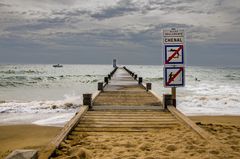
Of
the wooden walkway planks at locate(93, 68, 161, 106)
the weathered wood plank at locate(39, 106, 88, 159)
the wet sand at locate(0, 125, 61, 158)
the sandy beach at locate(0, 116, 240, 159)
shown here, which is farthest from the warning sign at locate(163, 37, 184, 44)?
the wet sand at locate(0, 125, 61, 158)

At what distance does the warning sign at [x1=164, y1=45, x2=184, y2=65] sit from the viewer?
9188mm

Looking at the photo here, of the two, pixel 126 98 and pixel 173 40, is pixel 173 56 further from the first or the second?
pixel 126 98

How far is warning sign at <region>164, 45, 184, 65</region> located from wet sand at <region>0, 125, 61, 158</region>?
4809mm

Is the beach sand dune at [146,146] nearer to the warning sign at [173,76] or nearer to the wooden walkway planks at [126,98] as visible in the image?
the warning sign at [173,76]

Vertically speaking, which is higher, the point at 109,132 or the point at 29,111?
the point at 109,132

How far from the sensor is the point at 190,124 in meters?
7.34

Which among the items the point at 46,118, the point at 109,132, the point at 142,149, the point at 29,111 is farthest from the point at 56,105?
the point at 142,149

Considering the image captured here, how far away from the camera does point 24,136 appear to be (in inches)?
433

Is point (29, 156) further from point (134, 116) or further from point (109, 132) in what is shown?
point (134, 116)

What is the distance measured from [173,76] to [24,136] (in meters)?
5.78

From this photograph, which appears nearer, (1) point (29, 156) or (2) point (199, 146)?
(1) point (29, 156)

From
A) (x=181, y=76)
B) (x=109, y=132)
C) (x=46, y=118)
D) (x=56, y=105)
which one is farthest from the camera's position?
(x=56, y=105)

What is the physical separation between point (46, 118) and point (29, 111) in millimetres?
2690

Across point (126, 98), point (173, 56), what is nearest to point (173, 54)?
point (173, 56)
